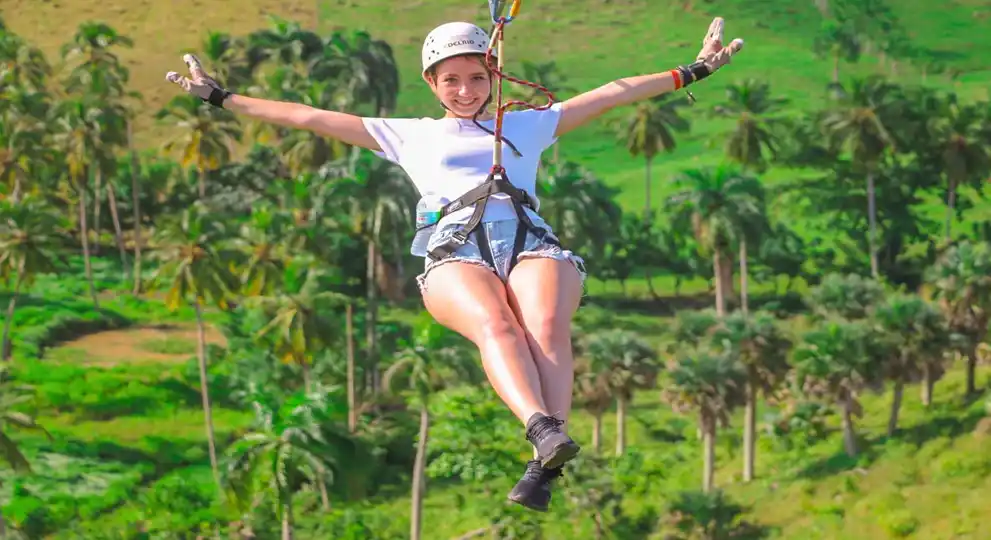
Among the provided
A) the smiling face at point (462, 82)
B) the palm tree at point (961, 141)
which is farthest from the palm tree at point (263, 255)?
the smiling face at point (462, 82)

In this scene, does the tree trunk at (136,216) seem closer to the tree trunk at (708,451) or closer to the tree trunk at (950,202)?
the tree trunk at (708,451)

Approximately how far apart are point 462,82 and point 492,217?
Result: 2.65 feet

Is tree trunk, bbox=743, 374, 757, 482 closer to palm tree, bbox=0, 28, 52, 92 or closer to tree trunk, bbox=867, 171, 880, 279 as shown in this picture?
tree trunk, bbox=867, 171, 880, 279

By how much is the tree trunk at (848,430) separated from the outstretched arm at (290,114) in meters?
69.0

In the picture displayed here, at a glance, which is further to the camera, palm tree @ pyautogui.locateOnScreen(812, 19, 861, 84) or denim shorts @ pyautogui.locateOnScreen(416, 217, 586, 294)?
palm tree @ pyautogui.locateOnScreen(812, 19, 861, 84)

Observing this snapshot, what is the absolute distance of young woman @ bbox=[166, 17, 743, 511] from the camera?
8.02m

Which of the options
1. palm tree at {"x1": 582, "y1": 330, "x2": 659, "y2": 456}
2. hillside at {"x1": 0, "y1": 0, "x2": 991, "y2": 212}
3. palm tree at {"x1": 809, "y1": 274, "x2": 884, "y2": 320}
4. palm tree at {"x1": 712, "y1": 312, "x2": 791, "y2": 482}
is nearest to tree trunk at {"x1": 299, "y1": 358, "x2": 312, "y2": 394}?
palm tree at {"x1": 582, "y1": 330, "x2": 659, "y2": 456}

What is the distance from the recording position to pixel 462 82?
347 inches

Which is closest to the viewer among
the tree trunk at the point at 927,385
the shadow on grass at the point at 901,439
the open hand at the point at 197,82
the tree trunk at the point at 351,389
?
the open hand at the point at 197,82

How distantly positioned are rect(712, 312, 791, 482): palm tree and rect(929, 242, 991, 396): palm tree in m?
9.79

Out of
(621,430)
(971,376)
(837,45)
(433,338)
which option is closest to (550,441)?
(433,338)

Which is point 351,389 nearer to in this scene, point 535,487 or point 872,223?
point 872,223

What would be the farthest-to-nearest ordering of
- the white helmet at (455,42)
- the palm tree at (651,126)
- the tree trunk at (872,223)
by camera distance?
the tree trunk at (872,223), the palm tree at (651,126), the white helmet at (455,42)

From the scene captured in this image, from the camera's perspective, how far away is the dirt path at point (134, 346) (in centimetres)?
8969
